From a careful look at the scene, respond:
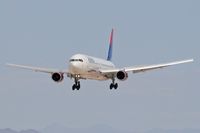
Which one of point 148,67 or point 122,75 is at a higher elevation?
point 148,67

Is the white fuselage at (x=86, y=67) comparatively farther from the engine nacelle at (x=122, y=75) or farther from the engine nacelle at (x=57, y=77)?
the engine nacelle at (x=57, y=77)

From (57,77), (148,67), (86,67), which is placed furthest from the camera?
(148,67)

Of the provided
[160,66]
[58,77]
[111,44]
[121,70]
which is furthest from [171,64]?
[111,44]

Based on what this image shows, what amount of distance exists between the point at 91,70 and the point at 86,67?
6.22 feet

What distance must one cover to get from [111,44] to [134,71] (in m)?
35.9

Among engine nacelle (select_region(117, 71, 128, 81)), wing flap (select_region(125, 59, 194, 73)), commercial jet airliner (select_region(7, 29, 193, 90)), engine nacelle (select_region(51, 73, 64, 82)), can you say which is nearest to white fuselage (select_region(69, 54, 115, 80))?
commercial jet airliner (select_region(7, 29, 193, 90))

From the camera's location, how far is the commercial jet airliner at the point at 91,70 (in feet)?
469

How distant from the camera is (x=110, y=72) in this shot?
14925cm

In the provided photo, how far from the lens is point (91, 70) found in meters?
146

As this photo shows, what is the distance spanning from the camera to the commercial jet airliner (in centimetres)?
14300

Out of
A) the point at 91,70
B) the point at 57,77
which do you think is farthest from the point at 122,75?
the point at 57,77

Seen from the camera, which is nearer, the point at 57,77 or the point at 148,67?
the point at 57,77

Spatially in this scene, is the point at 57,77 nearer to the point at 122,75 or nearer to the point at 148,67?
the point at 122,75

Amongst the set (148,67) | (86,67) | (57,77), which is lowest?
(57,77)
